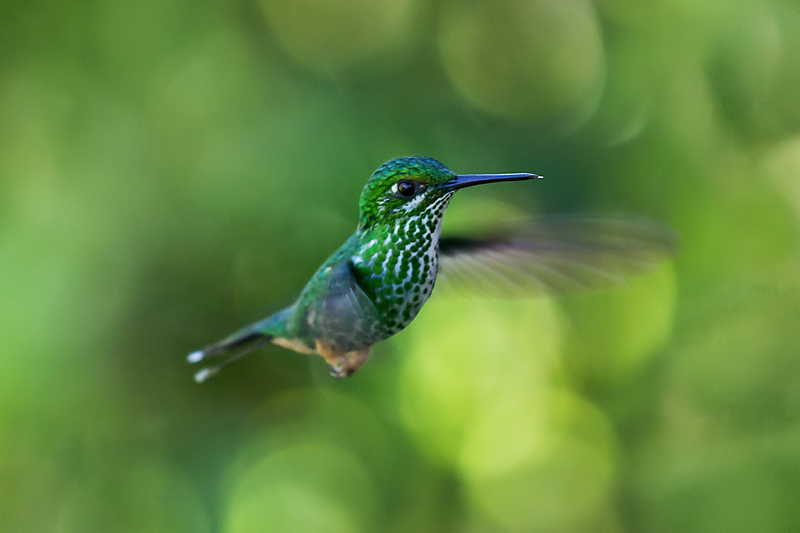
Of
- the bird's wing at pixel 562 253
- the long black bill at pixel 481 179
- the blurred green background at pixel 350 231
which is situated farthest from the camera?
the blurred green background at pixel 350 231

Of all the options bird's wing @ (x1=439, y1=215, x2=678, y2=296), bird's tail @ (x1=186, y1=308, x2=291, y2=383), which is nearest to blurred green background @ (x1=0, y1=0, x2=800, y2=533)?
bird's wing @ (x1=439, y1=215, x2=678, y2=296)

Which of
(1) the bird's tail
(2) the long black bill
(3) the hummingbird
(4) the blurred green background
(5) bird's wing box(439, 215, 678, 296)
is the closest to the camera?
(2) the long black bill

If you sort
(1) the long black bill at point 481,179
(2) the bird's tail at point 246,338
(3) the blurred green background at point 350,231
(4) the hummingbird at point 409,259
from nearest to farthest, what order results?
(1) the long black bill at point 481,179 < (4) the hummingbird at point 409,259 < (2) the bird's tail at point 246,338 < (3) the blurred green background at point 350,231

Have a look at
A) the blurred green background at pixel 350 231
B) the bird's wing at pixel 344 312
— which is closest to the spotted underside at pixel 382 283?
the bird's wing at pixel 344 312

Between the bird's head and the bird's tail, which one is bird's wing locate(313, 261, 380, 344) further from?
the bird's tail

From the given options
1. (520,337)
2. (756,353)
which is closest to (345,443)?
(520,337)

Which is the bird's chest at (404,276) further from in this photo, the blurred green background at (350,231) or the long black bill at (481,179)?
the blurred green background at (350,231)

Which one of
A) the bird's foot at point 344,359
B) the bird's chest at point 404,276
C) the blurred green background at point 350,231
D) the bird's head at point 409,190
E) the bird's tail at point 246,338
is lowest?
the blurred green background at point 350,231
